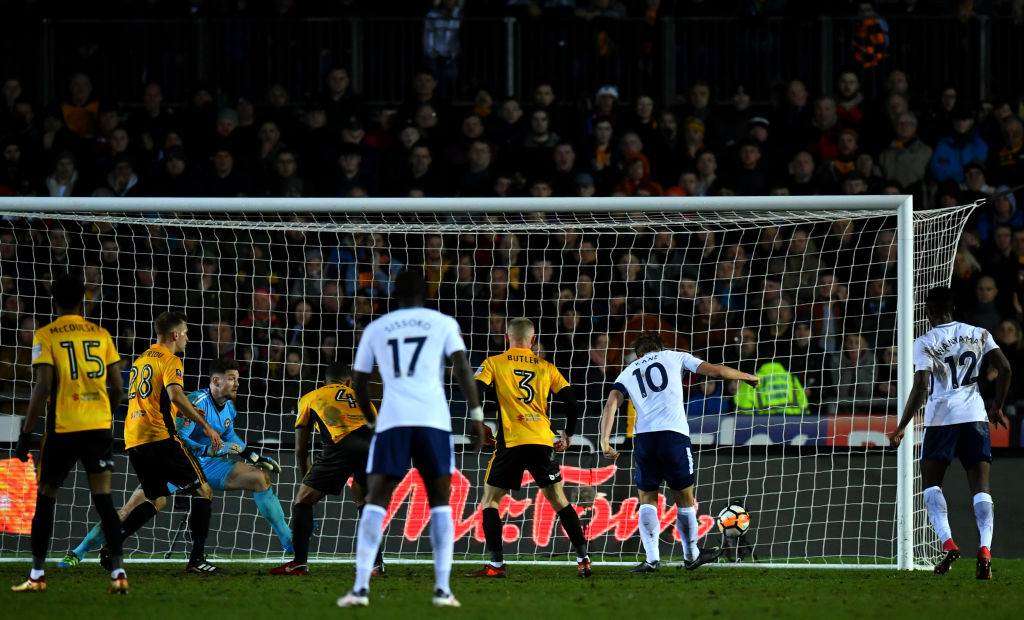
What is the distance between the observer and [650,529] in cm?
1002

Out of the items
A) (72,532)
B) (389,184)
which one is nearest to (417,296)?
(72,532)

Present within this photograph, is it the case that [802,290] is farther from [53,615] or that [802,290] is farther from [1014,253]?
[53,615]

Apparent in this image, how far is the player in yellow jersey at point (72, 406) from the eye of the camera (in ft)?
26.3

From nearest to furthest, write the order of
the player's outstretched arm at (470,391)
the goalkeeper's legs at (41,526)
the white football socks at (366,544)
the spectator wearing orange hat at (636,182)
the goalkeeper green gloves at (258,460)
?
the white football socks at (366,544)
the player's outstretched arm at (470,391)
the goalkeeper's legs at (41,526)
the goalkeeper green gloves at (258,460)
the spectator wearing orange hat at (636,182)

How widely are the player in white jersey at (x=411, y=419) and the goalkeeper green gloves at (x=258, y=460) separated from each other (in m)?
2.90

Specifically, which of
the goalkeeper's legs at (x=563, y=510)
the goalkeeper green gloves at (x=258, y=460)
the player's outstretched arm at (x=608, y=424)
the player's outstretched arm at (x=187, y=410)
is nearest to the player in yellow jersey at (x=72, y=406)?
the player's outstretched arm at (x=187, y=410)

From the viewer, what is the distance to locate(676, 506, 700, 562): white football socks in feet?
32.8

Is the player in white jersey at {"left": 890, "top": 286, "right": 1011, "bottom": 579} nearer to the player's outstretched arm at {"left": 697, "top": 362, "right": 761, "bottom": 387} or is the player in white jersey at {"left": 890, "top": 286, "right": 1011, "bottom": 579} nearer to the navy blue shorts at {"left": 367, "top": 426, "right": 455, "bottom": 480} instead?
the player's outstretched arm at {"left": 697, "top": 362, "right": 761, "bottom": 387}

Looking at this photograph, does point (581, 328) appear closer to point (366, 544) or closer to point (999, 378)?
point (999, 378)

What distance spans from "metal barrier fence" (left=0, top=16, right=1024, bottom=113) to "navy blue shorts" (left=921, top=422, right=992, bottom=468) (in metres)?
7.42

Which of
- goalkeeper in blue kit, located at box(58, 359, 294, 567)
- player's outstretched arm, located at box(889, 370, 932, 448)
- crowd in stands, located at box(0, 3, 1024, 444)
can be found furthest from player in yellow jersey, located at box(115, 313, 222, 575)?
player's outstretched arm, located at box(889, 370, 932, 448)

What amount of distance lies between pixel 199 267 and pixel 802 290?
5.89m

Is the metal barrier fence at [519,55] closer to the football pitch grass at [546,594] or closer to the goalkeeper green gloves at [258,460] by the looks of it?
the goalkeeper green gloves at [258,460]

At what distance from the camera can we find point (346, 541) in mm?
11773
